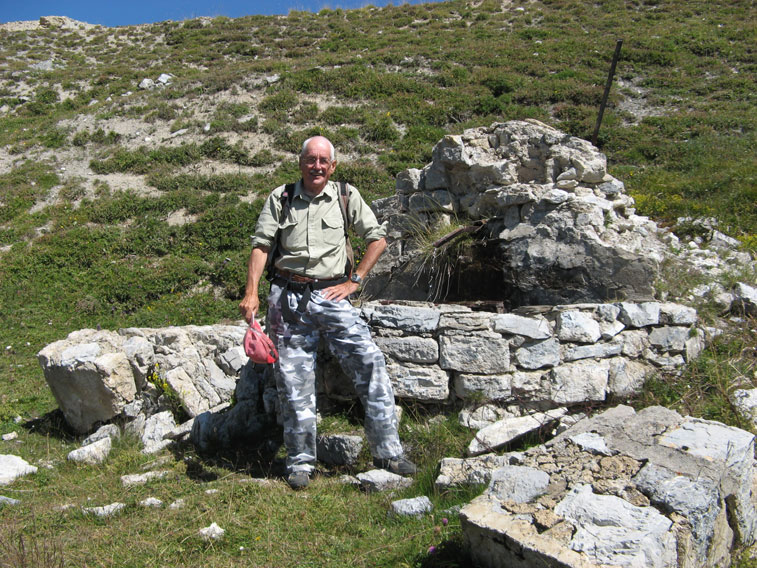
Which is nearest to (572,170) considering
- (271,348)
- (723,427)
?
(723,427)

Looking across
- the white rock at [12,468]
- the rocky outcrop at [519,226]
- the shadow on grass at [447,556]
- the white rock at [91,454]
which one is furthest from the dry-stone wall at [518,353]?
the white rock at [12,468]

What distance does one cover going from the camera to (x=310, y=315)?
13.2ft

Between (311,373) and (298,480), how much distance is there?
75 centimetres

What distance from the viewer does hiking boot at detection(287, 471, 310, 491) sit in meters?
3.92

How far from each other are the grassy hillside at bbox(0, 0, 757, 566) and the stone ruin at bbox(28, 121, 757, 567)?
42 cm

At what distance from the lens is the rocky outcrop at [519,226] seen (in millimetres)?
5121

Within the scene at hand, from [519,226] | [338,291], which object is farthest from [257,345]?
[519,226]

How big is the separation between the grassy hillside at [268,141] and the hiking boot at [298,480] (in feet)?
0.68

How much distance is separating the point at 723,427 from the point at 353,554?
2.40 metres

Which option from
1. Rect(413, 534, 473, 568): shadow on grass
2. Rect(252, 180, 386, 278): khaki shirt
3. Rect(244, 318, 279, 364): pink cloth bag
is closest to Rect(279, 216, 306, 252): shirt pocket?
Rect(252, 180, 386, 278): khaki shirt

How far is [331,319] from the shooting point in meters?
4.02

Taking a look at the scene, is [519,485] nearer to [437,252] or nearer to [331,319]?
[331,319]

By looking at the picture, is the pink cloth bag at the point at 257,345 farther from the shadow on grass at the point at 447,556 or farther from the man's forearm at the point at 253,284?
the shadow on grass at the point at 447,556

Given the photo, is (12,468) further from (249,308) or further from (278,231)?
(278,231)
